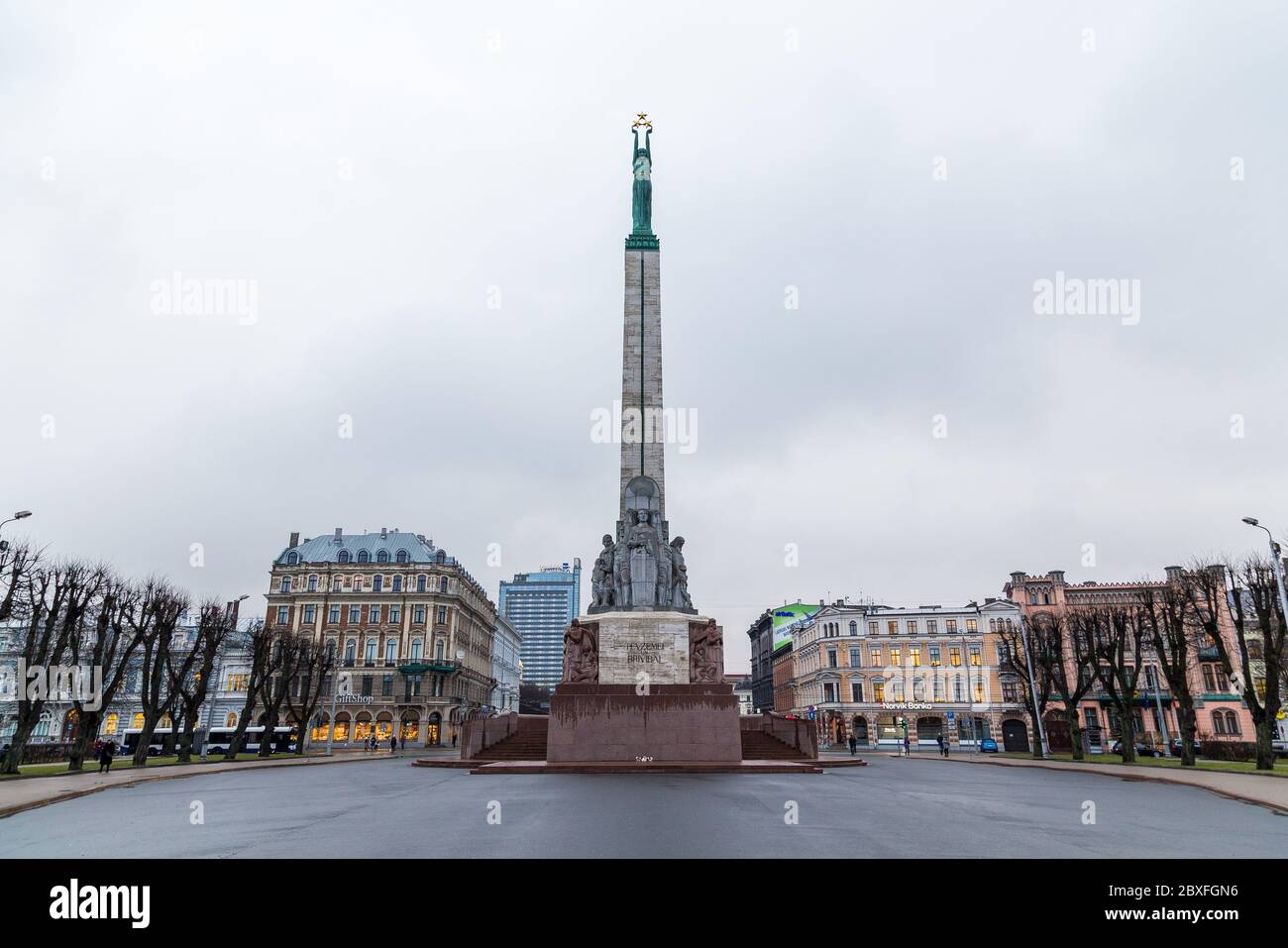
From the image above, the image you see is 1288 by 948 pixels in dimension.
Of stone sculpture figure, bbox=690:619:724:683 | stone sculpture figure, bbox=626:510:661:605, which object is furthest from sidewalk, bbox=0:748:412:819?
stone sculpture figure, bbox=690:619:724:683

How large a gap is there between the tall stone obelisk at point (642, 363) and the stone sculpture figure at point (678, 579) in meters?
2.24

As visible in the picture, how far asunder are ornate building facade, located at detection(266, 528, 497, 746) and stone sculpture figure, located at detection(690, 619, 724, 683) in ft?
178

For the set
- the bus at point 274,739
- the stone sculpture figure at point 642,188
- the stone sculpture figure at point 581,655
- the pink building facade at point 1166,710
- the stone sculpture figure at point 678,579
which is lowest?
the bus at point 274,739

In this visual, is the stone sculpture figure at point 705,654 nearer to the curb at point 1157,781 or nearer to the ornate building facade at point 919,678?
the curb at point 1157,781

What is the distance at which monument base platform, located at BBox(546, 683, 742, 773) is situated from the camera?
25.5 meters

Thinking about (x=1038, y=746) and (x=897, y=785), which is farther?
(x=1038, y=746)

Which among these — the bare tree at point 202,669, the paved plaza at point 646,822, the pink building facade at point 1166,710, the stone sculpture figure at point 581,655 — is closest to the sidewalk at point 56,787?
the paved plaza at point 646,822

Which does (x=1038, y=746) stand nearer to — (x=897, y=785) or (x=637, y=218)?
(x=897, y=785)

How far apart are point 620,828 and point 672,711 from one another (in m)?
14.9

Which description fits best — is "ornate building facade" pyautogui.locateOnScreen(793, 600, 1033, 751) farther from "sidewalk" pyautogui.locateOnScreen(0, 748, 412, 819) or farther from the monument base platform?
"sidewalk" pyautogui.locateOnScreen(0, 748, 412, 819)

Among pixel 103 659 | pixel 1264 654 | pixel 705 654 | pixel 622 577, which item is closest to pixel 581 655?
pixel 622 577

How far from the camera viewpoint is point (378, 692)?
78125mm

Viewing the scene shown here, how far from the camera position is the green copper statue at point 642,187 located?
38875mm
